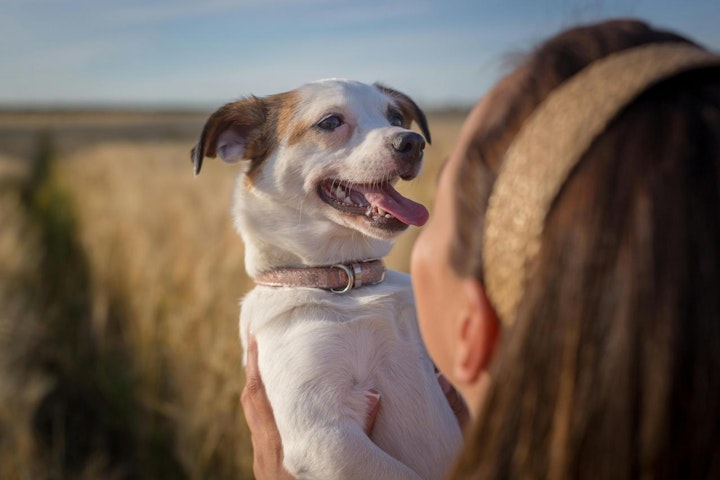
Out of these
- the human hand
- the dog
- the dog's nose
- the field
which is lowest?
the field

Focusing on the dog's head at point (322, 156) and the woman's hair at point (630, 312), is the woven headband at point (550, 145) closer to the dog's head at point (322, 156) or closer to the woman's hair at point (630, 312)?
the woman's hair at point (630, 312)

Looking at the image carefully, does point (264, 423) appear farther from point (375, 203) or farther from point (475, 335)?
point (475, 335)

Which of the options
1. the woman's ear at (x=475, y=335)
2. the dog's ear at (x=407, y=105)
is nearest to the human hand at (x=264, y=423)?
the woman's ear at (x=475, y=335)

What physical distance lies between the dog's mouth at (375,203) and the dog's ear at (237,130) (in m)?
0.40

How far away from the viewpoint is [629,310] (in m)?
0.86

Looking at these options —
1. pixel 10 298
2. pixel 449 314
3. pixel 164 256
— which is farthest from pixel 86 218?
pixel 449 314

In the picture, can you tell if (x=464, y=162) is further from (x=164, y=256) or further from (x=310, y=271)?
(x=164, y=256)

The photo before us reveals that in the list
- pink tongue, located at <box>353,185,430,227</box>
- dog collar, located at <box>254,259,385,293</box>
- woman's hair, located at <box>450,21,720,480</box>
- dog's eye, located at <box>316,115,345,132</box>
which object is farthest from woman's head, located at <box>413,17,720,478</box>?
dog's eye, located at <box>316,115,345,132</box>

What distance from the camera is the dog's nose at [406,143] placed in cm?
217

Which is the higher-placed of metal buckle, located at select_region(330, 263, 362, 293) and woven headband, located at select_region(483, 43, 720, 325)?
woven headband, located at select_region(483, 43, 720, 325)

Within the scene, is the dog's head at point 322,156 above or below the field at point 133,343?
above

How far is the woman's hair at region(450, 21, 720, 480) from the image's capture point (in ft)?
2.83

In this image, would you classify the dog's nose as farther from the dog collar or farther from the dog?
the dog collar

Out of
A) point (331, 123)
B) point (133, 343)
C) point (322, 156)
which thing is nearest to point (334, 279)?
point (322, 156)
